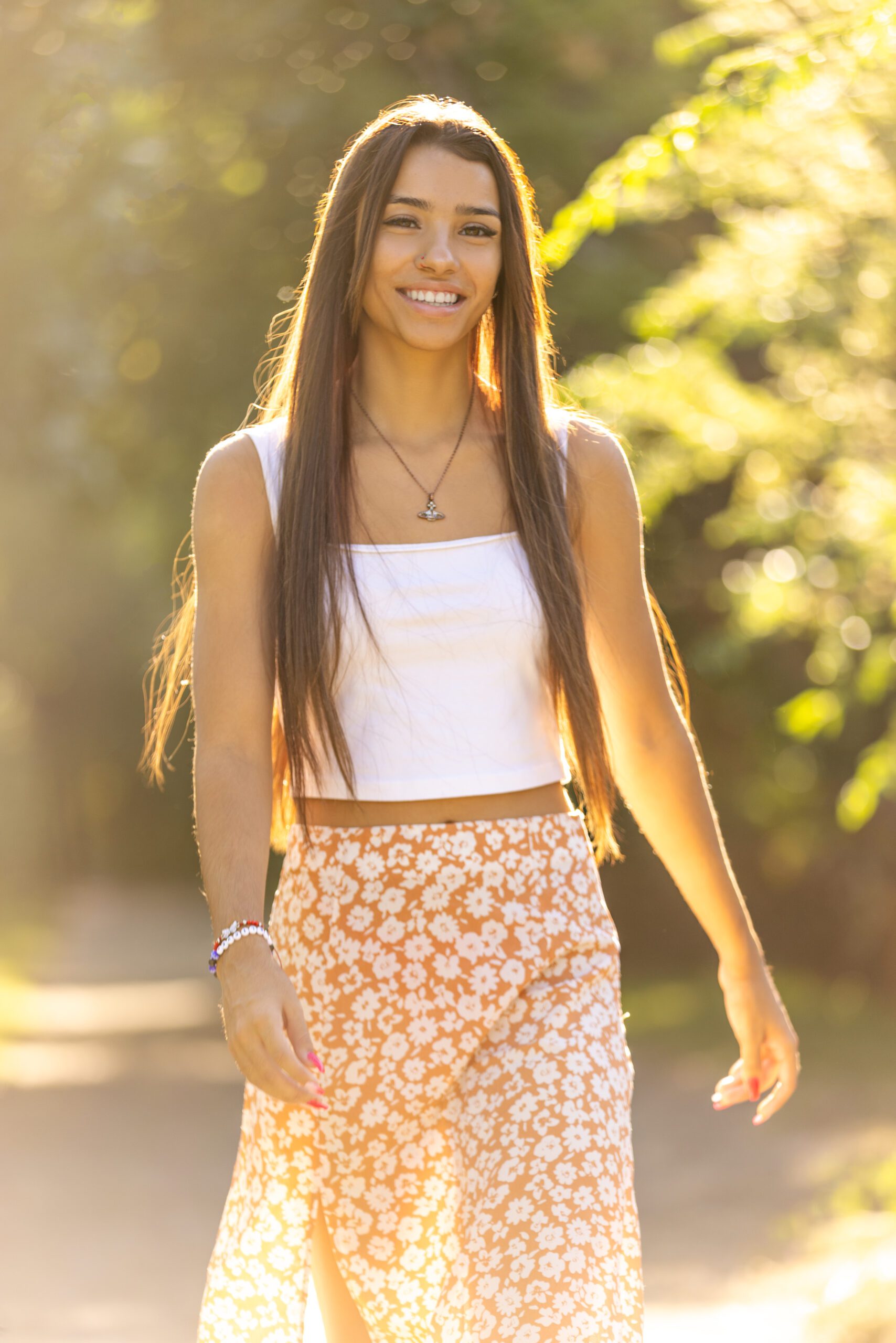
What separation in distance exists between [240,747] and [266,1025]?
454 mm

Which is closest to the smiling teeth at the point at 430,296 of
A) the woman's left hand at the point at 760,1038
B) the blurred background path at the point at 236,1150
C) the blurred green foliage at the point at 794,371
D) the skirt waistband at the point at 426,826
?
the skirt waistband at the point at 426,826

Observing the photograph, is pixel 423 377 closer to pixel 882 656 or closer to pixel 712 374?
pixel 882 656

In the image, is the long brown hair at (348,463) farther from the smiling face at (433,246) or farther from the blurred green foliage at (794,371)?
the blurred green foliage at (794,371)

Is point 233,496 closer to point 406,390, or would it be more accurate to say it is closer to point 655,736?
point 406,390

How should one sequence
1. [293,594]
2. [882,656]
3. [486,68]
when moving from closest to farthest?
[293,594] < [882,656] < [486,68]

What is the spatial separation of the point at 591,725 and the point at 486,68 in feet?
27.1

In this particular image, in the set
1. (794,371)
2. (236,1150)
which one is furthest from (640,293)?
(236,1150)

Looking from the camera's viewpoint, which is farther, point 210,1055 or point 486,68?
point 210,1055

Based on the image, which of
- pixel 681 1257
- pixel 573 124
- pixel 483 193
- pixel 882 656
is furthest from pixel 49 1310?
pixel 573 124

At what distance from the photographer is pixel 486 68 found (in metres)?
10.6

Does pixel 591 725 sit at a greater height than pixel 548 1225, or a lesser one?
greater

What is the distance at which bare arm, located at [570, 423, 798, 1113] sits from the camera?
309 cm

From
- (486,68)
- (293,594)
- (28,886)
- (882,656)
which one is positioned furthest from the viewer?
(28,886)

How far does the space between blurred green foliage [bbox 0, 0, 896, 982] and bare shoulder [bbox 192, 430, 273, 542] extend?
1214 mm
